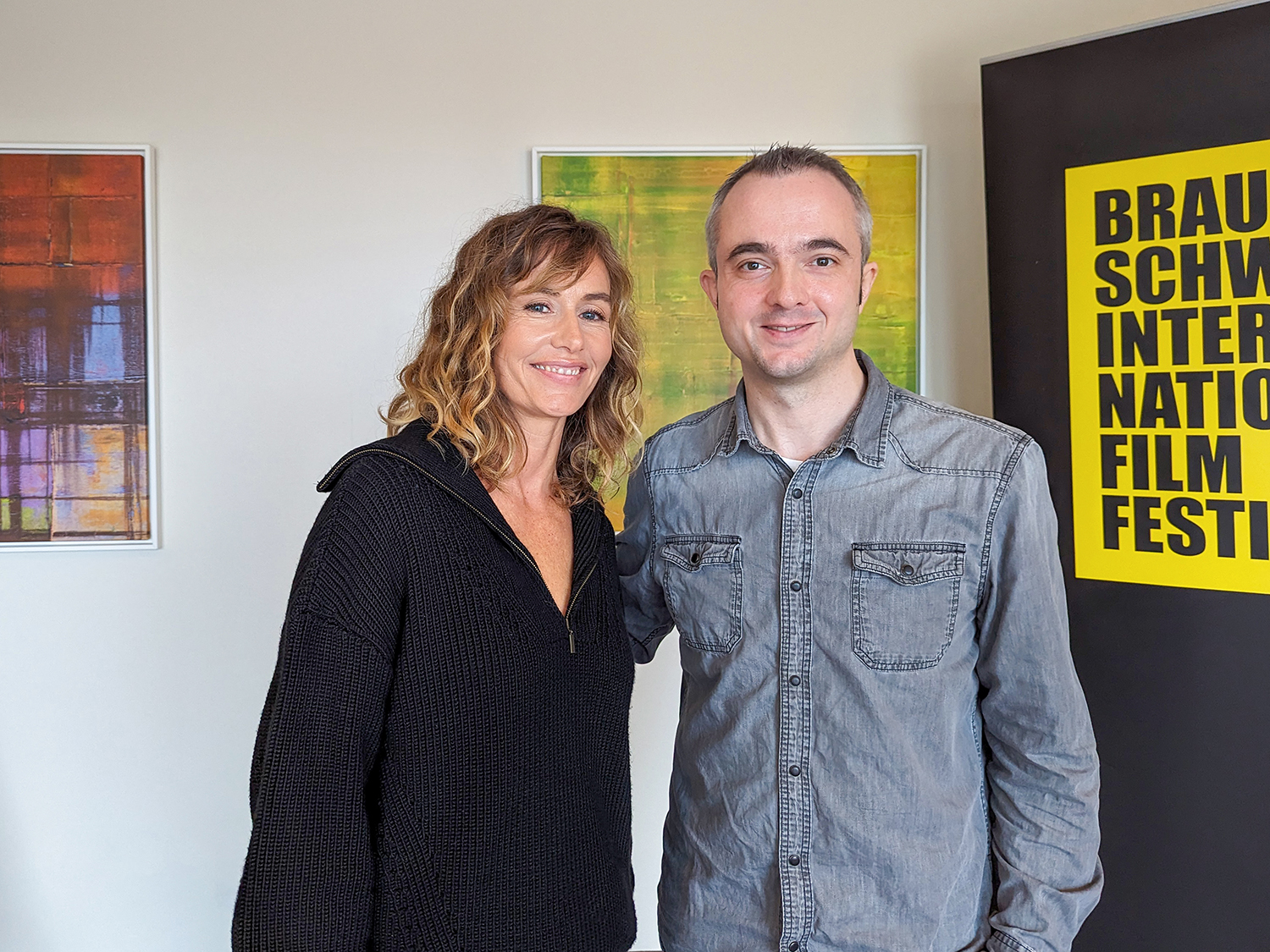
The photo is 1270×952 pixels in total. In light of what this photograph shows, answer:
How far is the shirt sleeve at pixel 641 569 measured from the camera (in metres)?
1.71

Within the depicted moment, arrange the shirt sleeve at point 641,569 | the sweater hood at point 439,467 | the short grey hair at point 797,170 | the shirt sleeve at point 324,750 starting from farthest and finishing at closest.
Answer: the shirt sleeve at point 641,569 → the short grey hair at point 797,170 → the sweater hood at point 439,467 → the shirt sleeve at point 324,750

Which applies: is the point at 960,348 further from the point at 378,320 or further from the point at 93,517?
the point at 93,517

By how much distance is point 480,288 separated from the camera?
1473 millimetres

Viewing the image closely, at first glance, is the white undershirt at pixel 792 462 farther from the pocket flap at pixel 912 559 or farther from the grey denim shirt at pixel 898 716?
the pocket flap at pixel 912 559

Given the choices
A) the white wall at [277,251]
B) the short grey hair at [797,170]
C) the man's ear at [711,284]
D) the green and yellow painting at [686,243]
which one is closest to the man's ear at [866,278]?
the short grey hair at [797,170]

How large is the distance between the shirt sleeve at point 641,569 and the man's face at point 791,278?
0.31m

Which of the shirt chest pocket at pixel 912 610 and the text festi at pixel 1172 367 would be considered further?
the text festi at pixel 1172 367

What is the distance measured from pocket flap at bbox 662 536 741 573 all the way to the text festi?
115 cm

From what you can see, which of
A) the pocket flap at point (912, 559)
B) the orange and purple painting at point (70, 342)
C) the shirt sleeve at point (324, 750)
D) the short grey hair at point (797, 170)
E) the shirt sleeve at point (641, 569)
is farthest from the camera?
the orange and purple painting at point (70, 342)

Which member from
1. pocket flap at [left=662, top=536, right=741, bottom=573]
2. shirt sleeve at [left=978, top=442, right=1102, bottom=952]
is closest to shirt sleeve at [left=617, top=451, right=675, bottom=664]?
pocket flap at [left=662, top=536, right=741, bottom=573]

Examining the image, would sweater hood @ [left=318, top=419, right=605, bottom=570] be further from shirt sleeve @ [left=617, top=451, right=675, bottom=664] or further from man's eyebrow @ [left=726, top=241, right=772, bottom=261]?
man's eyebrow @ [left=726, top=241, right=772, bottom=261]

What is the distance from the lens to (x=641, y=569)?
5.70 ft

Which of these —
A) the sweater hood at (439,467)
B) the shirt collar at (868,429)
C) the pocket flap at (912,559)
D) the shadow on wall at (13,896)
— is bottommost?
the shadow on wall at (13,896)

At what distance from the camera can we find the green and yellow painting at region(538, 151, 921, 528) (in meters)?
2.71
